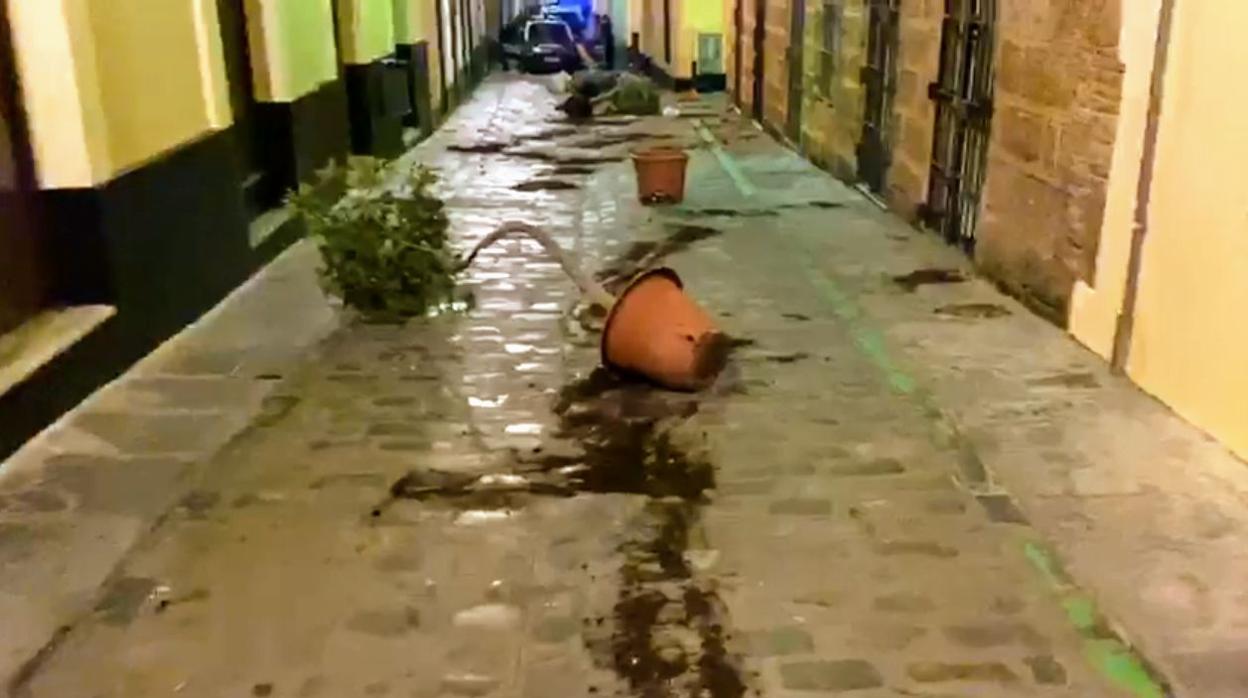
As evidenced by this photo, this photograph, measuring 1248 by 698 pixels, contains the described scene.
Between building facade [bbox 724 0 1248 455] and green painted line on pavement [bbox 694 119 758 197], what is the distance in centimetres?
108

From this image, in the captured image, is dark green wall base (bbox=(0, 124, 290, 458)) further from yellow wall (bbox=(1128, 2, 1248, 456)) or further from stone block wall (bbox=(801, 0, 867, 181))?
stone block wall (bbox=(801, 0, 867, 181))

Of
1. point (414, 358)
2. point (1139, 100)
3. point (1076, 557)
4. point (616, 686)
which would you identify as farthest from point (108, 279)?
point (1139, 100)

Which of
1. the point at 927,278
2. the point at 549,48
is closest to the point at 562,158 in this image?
the point at 927,278

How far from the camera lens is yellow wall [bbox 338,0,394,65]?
8.90 metres

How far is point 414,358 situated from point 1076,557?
108 inches

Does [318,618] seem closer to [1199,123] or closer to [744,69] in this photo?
[1199,123]

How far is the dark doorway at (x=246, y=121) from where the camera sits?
21.2ft

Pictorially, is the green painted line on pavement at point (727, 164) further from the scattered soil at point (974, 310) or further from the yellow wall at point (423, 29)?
the scattered soil at point (974, 310)

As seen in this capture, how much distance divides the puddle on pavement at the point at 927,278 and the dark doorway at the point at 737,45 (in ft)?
25.2

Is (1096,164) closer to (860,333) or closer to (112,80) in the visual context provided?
(860,333)

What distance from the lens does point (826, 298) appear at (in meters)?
5.80

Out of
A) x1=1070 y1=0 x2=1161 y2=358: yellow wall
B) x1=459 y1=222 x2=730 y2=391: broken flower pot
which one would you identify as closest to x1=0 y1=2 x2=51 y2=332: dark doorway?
x1=459 y1=222 x2=730 y2=391: broken flower pot

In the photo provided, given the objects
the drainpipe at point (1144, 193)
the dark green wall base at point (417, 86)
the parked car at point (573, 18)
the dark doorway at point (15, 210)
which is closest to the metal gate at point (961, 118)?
the drainpipe at point (1144, 193)

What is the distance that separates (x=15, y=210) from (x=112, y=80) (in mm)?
683
